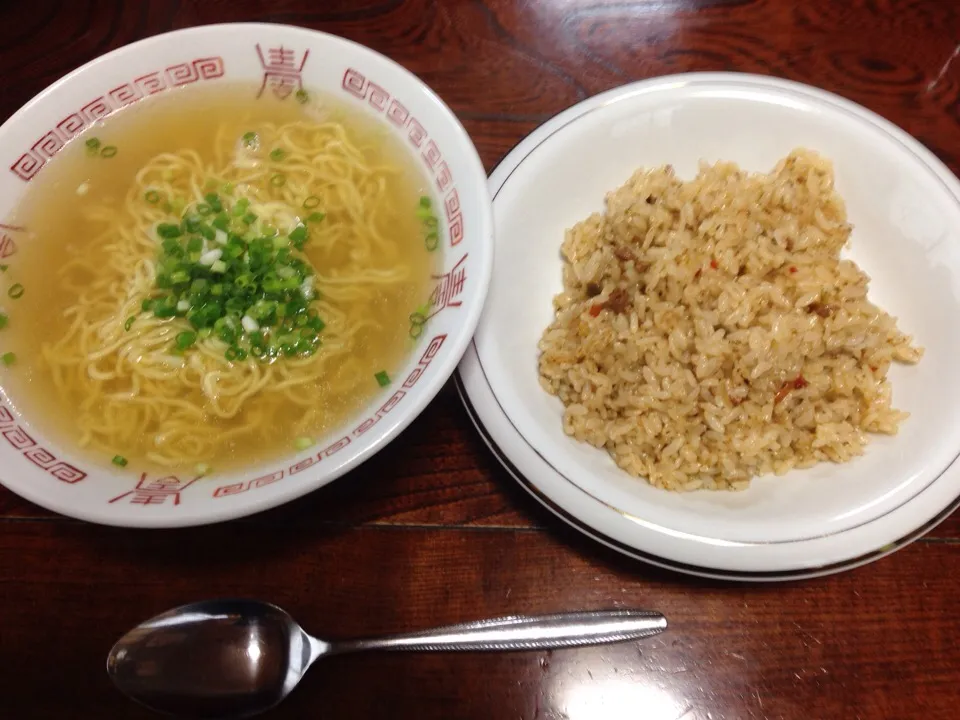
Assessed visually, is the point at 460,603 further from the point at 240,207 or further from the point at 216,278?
the point at 240,207

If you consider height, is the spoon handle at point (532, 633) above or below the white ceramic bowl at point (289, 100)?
below

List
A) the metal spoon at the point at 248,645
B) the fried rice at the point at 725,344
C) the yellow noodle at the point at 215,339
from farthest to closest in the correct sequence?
1. the fried rice at the point at 725,344
2. the yellow noodle at the point at 215,339
3. the metal spoon at the point at 248,645

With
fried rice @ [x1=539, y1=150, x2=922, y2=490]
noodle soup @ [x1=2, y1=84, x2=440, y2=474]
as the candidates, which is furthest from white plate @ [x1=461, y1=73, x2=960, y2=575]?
noodle soup @ [x1=2, y1=84, x2=440, y2=474]

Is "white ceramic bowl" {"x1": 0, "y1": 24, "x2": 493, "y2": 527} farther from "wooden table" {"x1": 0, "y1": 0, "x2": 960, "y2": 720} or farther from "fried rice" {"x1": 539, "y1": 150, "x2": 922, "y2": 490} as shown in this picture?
"fried rice" {"x1": 539, "y1": 150, "x2": 922, "y2": 490}

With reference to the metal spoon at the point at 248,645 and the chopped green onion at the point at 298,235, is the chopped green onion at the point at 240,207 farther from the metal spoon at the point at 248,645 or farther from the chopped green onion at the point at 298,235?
the metal spoon at the point at 248,645

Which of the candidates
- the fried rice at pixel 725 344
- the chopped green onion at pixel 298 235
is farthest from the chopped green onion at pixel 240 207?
the fried rice at pixel 725 344

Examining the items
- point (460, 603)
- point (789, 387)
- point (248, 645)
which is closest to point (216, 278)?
point (248, 645)
